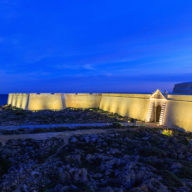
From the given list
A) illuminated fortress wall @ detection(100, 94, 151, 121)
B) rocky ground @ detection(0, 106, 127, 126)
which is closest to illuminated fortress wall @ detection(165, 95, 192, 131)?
illuminated fortress wall @ detection(100, 94, 151, 121)

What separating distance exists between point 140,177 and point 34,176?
4695 mm

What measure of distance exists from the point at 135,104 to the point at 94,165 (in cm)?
1932

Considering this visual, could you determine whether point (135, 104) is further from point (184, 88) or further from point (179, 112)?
point (184, 88)

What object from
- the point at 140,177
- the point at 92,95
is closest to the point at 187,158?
the point at 140,177

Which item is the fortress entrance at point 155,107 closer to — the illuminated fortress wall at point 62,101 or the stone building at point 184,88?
the stone building at point 184,88

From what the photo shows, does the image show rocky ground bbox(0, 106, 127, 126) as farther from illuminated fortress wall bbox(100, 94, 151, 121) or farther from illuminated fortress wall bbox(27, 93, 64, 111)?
illuminated fortress wall bbox(27, 93, 64, 111)

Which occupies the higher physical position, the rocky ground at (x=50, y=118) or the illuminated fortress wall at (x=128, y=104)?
the illuminated fortress wall at (x=128, y=104)

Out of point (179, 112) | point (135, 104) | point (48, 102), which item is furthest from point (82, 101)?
point (179, 112)

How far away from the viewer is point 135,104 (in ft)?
91.1

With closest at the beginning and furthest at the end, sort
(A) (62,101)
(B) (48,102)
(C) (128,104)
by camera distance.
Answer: (C) (128,104)
(A) (62,101)
(B) (48,102)

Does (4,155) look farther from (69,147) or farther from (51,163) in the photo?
(69,147)

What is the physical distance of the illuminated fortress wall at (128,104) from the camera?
1010 inches

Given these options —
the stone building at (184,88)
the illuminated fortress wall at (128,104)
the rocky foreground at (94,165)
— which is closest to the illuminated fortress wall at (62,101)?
the illuminated fortress wall at (128,104)

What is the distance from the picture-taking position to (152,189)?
6699 mm
